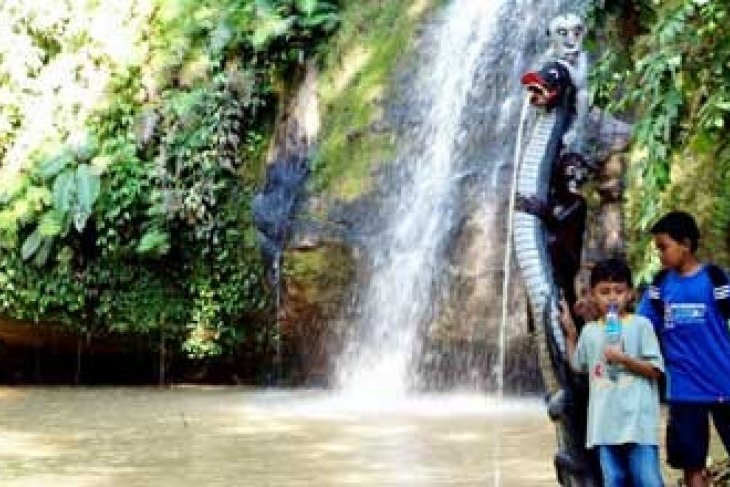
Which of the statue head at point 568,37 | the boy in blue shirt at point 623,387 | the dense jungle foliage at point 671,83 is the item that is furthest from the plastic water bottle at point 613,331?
the statue head at point 568,37

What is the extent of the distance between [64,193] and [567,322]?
876 centimetres

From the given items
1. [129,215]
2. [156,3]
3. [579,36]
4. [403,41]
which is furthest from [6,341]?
[579,36]

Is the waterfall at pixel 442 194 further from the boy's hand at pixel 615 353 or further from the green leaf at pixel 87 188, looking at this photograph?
the boy's hand at pixel 615 353

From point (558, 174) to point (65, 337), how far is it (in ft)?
30.5

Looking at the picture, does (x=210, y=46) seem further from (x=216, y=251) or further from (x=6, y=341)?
(x=6, y=341)

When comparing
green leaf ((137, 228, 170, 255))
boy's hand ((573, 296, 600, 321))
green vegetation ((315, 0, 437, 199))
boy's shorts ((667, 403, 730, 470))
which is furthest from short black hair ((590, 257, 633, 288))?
green leaf ((137, 228, 170, 255))

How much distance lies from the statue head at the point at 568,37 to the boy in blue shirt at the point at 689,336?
0.73 m

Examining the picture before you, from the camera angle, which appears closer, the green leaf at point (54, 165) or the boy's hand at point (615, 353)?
the boy's hand at point (615, 353)

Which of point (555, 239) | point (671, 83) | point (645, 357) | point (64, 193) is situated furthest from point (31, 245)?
point (671, 83)

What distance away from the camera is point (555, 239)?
4914 mm

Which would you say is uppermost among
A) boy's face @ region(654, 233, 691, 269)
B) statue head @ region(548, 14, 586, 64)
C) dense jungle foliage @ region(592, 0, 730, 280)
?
statue head @ region(548, 14, 586, 64)

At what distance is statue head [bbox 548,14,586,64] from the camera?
16.9 ft

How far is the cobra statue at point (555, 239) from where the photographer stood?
15.8ft

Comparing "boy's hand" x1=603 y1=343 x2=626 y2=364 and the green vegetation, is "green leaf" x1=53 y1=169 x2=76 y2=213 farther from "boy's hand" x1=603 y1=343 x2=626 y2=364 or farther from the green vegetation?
"boy's hand" x1=603 y1=343 x2=626 y2=364
